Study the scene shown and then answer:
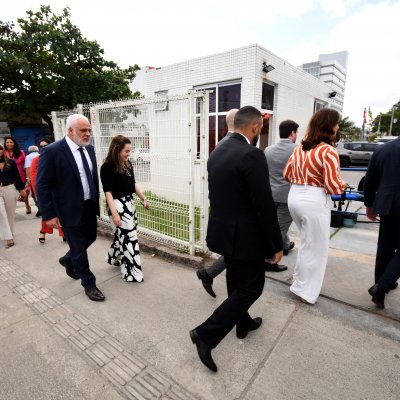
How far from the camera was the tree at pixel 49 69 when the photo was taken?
527 inches

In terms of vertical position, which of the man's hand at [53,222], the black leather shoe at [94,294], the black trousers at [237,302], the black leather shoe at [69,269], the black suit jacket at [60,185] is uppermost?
the black suit jacket at [60,185]

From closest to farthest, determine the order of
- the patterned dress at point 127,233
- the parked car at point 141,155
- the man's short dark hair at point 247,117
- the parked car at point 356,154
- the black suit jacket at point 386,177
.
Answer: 1. the man's short dark hair at point 247,117
2. the black suit jacket at point 386,177
3. the patterned dress at point 127,233
4. the parked car at point 141,155
5. the parked car at point 356,154

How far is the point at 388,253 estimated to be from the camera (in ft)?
9.29

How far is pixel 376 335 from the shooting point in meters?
2.42

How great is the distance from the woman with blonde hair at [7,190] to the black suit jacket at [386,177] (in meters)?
5.51

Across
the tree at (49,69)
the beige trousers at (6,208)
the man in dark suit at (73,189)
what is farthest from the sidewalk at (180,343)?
the tree at (49,69)

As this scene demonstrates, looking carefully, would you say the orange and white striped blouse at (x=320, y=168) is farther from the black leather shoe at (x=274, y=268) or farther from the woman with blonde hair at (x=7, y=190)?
the woman with blonde hair at (x=7, y=190)

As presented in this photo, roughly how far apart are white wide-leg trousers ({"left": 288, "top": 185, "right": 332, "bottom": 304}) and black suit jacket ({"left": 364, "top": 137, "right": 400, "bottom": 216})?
1.72 feet

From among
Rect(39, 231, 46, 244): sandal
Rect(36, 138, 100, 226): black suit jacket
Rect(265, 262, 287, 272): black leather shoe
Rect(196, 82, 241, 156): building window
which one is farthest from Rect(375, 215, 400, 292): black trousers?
Rect(39, 231, 46, 244): sandal

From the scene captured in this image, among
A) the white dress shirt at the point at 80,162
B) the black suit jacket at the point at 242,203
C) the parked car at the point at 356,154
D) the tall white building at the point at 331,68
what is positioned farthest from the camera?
the tall white building at the point at 331,68

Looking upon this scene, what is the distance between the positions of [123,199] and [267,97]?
226 inches

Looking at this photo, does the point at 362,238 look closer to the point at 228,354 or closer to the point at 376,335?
the point at 376,335

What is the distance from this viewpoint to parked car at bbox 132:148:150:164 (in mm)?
4141

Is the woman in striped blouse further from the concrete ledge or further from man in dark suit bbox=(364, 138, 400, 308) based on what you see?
the concrete ledge
